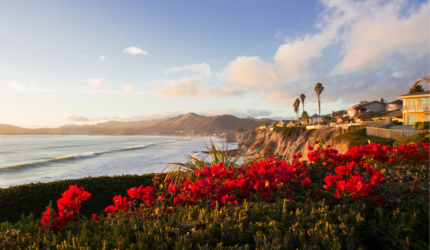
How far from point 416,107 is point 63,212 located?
1478 inches

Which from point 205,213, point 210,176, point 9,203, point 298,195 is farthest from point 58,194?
point 298,195

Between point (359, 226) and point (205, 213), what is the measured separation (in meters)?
1.63

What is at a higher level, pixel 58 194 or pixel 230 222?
pixel 230 222

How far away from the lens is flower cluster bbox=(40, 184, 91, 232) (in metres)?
2.37

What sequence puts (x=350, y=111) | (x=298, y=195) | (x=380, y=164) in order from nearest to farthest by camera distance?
1. (x=298, y=195)
2. (x=380, y=164)
3. (x=350, y=111)

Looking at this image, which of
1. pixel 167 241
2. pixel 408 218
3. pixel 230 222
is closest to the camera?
pixel 167 241

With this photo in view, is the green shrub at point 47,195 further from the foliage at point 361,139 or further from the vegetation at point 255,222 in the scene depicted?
the foliage at point 361,139

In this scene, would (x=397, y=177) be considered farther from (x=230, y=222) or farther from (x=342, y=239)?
(x=230, y=222)

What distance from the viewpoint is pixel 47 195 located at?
6.67 metres

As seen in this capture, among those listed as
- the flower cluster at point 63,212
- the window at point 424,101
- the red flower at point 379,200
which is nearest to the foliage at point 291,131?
the window at point 424,101

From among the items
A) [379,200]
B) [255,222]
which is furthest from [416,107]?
[255,222]

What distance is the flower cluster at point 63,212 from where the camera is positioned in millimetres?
2373

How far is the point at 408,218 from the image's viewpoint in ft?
8.11

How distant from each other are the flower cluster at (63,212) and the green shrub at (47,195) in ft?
14.5
